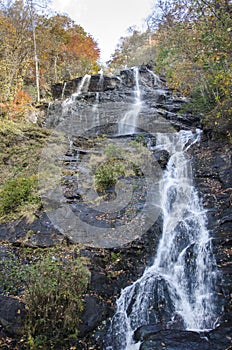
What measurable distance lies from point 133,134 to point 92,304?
8856mm

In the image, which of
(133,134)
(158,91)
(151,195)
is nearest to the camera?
(151,195)

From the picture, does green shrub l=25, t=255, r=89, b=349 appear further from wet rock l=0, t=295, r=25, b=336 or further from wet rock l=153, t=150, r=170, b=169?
wet rock l=153, t=150, r=170, b=169

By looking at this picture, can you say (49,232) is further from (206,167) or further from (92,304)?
(206,167)

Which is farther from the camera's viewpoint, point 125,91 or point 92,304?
point 125,91

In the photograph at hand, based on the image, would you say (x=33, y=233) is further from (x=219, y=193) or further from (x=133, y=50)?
(x=133, y=50)

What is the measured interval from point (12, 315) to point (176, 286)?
330 centimetres

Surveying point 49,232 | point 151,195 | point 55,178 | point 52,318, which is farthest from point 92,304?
point 55,178

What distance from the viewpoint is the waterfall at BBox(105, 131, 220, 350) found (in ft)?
16.3

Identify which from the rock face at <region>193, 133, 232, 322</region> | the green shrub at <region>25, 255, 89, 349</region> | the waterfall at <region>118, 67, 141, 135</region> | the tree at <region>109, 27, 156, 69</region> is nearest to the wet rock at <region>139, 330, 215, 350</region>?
the rock face at <region>193, 133, 232, 322</region>

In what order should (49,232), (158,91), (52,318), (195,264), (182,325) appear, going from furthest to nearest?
(158,91) < (49,232) < (195,264) < (182,325) < (52,318)

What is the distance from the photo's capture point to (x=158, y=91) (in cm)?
1878

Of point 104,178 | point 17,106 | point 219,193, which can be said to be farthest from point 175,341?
point 17,106

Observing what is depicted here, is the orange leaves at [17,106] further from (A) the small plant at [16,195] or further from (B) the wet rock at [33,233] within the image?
(B) the wet rock at [33,233]

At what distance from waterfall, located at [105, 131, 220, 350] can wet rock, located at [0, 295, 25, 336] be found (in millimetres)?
1566
